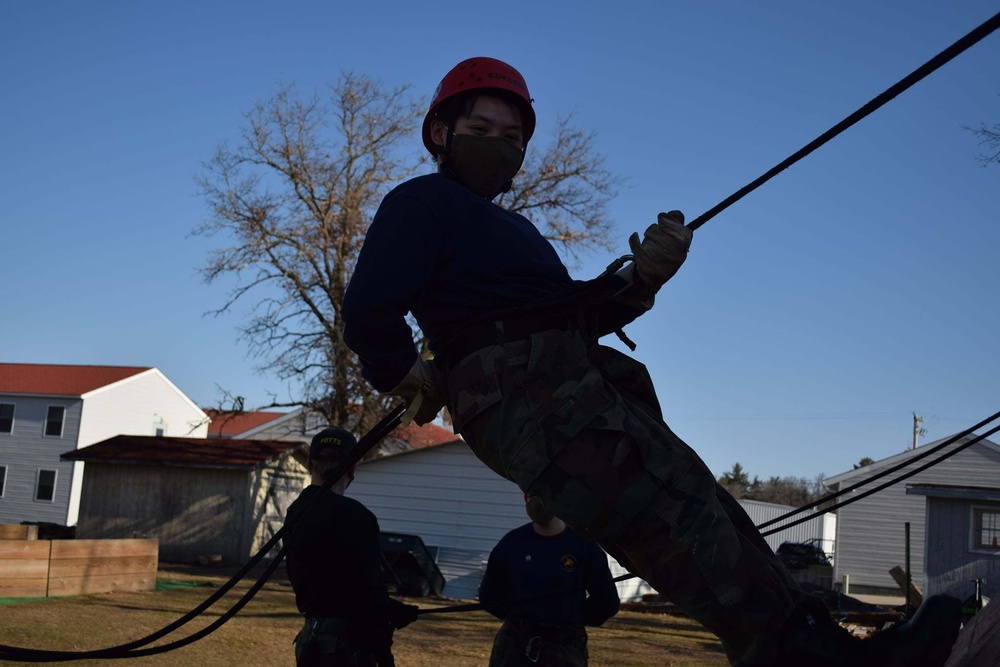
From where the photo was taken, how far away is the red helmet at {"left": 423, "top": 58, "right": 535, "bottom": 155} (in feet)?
10.6

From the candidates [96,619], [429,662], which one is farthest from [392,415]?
[96,619]

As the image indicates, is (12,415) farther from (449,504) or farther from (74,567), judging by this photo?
(74,567)

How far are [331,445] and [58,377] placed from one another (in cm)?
5216

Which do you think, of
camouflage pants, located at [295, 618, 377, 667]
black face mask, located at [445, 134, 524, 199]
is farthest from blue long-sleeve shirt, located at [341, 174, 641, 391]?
camouflage pants, located at [295, 618, 377, 667]

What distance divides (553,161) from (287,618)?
1902cm

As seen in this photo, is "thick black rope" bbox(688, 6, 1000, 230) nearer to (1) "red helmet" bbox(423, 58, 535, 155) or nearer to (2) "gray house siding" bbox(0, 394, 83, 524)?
(1) "red helmet" bbox(423, 58, 535, 155)

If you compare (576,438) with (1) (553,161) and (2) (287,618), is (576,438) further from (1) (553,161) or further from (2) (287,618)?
(1) (553,161)

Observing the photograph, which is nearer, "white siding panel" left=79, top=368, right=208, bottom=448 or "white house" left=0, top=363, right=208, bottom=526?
"white house" left=0, top=363, right=208, bottom=526

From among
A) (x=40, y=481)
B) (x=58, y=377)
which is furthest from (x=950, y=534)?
(x=58, y=377)

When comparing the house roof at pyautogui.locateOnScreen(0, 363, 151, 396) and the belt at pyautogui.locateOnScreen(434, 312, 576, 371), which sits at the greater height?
the house roof at pyautogui.locateOnScreen(0, 363, 151, 396)

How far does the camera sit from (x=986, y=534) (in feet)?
87.3

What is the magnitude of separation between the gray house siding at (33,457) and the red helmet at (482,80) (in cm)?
5091

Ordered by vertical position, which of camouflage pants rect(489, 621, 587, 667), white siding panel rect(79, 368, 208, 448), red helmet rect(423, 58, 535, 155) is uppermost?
white siding panel rect(79, 368, 208, 448)

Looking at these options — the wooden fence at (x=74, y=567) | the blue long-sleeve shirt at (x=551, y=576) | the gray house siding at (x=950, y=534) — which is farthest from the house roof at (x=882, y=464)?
the blue long-sleeve shirt at (x=551, y=576)
